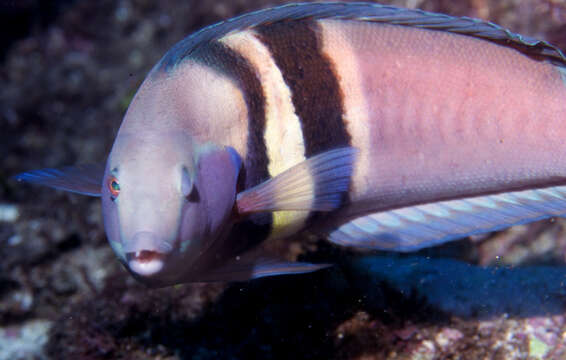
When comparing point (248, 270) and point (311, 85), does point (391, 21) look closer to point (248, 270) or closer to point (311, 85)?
point (311, 85)

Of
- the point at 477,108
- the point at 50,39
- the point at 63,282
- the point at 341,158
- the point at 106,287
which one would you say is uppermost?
the point at 50,39

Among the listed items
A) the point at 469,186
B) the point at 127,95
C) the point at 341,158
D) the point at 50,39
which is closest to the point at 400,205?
the point at 469,186

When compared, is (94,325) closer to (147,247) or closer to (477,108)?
(147,247)

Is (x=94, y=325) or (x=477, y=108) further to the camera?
(x=94, y=325)

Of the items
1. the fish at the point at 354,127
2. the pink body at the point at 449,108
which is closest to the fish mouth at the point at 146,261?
the fish at the point at 354,127

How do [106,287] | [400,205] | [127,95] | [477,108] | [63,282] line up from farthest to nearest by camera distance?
1. [127,95]
2. [63,282]
3. [106,287]
4. [400,205]
5. [477,108]

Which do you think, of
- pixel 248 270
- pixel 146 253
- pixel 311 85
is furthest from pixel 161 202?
pixel 311 85
